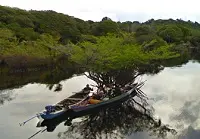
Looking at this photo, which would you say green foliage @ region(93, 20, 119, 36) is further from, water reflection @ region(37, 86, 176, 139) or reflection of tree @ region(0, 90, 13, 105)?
water reflection @ region(37, 86, 176, 139)

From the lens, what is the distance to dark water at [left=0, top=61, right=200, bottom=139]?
16.4 meters

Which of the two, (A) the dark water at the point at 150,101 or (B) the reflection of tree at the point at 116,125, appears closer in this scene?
(B) the reflection of tree at the point at 116,125

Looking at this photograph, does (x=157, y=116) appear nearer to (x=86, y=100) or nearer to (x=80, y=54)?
(x=86, y=100)

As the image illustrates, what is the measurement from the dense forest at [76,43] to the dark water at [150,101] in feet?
10.0

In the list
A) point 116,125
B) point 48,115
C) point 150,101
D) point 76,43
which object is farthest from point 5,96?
point 76,43

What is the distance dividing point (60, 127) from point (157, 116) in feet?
21.6

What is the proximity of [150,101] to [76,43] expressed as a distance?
3088 cm

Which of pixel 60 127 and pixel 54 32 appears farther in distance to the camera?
pixel 54 32

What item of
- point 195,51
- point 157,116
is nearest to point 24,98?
point 157,116

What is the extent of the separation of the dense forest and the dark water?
10.0ft

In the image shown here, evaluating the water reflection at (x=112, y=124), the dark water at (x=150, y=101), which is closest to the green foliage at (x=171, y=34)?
the dark water at (x=150, y=101)

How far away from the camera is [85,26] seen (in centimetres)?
7144

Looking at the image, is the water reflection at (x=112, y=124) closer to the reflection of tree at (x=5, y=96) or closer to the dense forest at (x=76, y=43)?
the dense forest at (x=76, y=43)

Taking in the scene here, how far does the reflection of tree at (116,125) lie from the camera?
16095 millimetres
